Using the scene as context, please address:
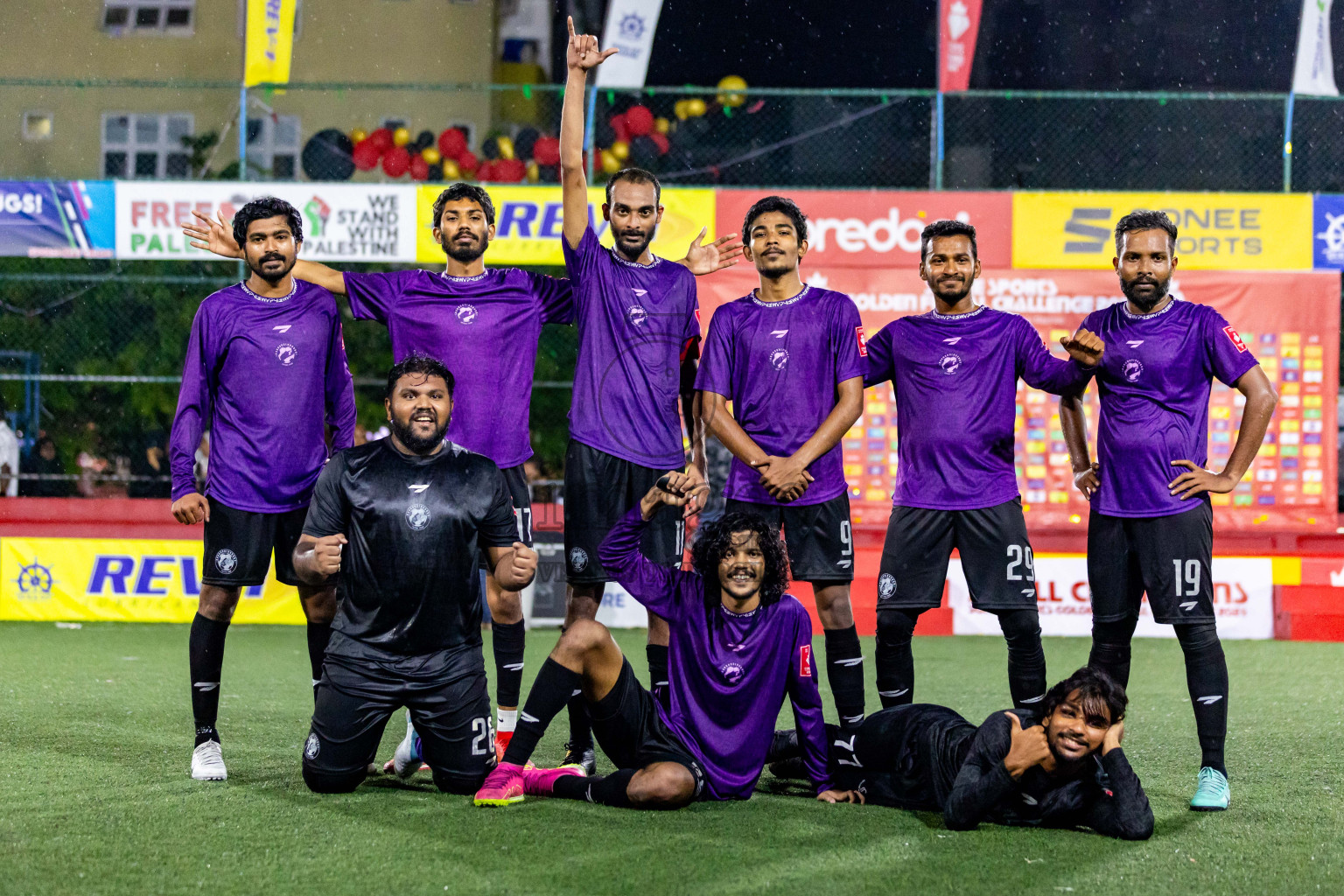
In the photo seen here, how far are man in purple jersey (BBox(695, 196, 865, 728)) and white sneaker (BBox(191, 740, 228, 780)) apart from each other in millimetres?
2081

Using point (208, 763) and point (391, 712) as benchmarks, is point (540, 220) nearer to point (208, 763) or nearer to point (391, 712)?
point (208, 763)

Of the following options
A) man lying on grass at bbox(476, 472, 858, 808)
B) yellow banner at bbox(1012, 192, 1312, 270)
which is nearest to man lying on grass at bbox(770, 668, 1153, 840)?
man lying on grass at bbox(476, 472, 858, 808)

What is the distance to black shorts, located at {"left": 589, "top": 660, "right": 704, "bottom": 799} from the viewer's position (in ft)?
15.3

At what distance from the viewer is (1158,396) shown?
509 centimetres

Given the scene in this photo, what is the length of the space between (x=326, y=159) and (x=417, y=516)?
31.2ft

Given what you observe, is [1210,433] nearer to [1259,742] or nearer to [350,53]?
[1259,742]

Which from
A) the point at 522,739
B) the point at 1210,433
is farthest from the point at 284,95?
the point at 522,739

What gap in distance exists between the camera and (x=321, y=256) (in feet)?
37.7

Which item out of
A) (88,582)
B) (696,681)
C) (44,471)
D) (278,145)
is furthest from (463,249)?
(278,145)

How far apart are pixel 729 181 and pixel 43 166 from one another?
446 inches

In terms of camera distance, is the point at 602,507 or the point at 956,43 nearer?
the point at 602,507

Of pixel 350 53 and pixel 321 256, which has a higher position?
pixel 350 53

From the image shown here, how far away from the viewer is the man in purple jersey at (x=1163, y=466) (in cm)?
497

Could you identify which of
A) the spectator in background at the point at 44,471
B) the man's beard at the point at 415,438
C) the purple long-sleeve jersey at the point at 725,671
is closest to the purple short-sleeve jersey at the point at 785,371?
the purple long-sleeve jersey at the point at 725,671
